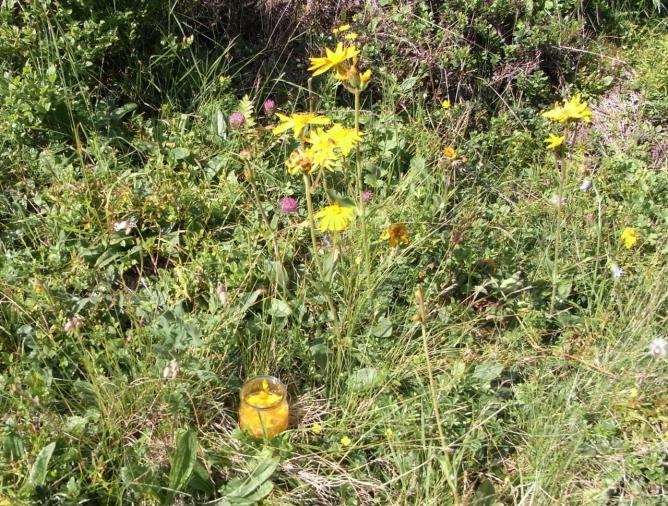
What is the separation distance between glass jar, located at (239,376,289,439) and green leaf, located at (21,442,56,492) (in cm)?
48

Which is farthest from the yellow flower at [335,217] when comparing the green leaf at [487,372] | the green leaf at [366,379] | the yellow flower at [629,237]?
the yellow flower at [629,237]

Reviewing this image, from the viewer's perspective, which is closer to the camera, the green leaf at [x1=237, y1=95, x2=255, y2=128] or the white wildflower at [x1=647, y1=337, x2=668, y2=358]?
the white wildflower at [x1=647, y1=337, x2=668, y2=358]

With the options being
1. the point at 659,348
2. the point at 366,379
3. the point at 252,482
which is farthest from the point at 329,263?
the point at 659,348

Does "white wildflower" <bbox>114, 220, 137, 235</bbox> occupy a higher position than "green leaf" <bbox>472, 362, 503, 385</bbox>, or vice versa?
"white wildflower" <bbox>114, 220, 137, 235</bbox>

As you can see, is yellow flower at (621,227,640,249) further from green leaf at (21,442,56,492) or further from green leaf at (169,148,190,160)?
green leaf at (21,442,56,492)

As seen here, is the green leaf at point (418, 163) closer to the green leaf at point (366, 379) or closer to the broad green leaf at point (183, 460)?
the green leaf at point (366, 379)

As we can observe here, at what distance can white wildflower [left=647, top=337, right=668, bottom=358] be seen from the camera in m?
1.81

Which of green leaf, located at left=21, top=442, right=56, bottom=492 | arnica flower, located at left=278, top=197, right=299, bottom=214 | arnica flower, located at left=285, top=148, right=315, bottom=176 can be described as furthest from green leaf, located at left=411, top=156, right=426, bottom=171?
green leaf, located at left=21, top=442, right=56, bottom=492

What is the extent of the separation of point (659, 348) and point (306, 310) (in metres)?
0.99

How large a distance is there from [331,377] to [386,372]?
0.17 metres

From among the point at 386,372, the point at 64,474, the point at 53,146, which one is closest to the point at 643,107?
the point at 386,372

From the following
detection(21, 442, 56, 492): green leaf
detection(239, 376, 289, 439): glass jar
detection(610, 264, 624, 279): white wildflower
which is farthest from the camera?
detection(610, 264, 624, 279): white wildflower

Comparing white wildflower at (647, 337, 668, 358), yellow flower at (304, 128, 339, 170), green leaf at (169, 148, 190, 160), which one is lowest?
white wildflower at (647, 337, 668, 358)

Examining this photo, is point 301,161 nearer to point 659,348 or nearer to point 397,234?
point 397,234
